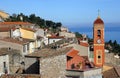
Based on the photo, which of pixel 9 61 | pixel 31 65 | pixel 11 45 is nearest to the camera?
pixel 31 65

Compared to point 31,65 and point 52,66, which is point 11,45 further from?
point 52,66

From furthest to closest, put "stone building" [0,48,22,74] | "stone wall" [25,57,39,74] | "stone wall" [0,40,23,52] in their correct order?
"stone wall" [0,40,23,52] < "stone building" [0,48,22,74] < "stone wall" [25,57,39,74]

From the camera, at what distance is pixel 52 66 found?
2766cm

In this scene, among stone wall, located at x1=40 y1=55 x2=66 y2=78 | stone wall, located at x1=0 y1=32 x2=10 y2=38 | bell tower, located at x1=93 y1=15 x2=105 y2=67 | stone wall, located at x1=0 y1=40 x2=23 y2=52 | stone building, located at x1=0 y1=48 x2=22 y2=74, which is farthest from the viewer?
bell tower, located at x1=93 y1=15 x2=105 y2=67

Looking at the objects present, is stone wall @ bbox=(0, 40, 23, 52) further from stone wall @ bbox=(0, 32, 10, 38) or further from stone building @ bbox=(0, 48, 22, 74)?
stone wall @ bbox=(0, 32, 10, 38)

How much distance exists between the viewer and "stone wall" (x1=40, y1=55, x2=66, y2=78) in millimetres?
27594

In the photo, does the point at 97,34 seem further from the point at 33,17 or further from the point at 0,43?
the point at 33,17

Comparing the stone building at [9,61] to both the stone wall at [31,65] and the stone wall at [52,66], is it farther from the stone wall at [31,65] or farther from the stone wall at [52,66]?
the stone wall at [52,66]

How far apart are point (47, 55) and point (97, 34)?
30676 mm

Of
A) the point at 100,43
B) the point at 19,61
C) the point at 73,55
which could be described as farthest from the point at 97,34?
the point at 73,55

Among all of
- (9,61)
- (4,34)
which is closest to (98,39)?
(4,34)

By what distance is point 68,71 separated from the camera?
29250mm

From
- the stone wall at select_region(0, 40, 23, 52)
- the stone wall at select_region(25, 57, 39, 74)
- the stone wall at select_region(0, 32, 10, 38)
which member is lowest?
the stone wall at select_region(25, 57, 39, 74)

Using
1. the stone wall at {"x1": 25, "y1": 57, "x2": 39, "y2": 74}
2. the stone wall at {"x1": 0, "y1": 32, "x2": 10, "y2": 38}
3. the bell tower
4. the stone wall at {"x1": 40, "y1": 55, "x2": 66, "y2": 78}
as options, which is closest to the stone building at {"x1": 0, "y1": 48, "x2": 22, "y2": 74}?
the stone wall at {"x1": 25, "y1": 57, "x2": 39, "y2": 74}
